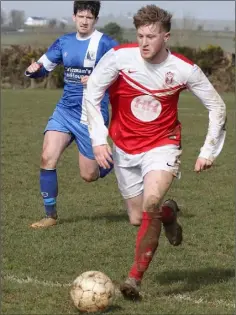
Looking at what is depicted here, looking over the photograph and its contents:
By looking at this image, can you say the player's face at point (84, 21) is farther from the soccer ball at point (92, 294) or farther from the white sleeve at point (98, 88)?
the soccer ball at point (92, 294)

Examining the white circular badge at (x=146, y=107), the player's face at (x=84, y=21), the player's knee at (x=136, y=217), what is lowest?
the player's knee at (x=136, y=217)

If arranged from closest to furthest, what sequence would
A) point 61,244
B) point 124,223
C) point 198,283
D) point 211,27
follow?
point 198,283, point 61,244, point 124,223, point 211,27

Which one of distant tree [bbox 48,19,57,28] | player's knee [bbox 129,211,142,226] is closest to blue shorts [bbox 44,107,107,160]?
player's knee [bbox 129,211,142,226]

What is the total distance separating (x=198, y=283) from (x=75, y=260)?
1.24 metres

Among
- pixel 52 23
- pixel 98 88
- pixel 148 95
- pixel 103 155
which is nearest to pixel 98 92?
pixel 98 88

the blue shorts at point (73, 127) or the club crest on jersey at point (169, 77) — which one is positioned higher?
the club crest on jersey at point (169, 77)

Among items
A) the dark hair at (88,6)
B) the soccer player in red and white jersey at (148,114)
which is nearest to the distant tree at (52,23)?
the dark hair at (88,6)

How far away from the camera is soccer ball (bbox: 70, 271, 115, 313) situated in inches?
212

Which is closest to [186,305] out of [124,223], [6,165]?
[124,223]

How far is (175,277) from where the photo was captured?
6484 mm

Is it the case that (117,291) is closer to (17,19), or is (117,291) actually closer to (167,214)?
(167,214)

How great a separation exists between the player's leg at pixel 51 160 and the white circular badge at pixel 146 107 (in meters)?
2.39

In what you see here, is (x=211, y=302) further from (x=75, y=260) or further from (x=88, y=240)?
(x=88, y=240)

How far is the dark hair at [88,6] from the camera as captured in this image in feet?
27.1
